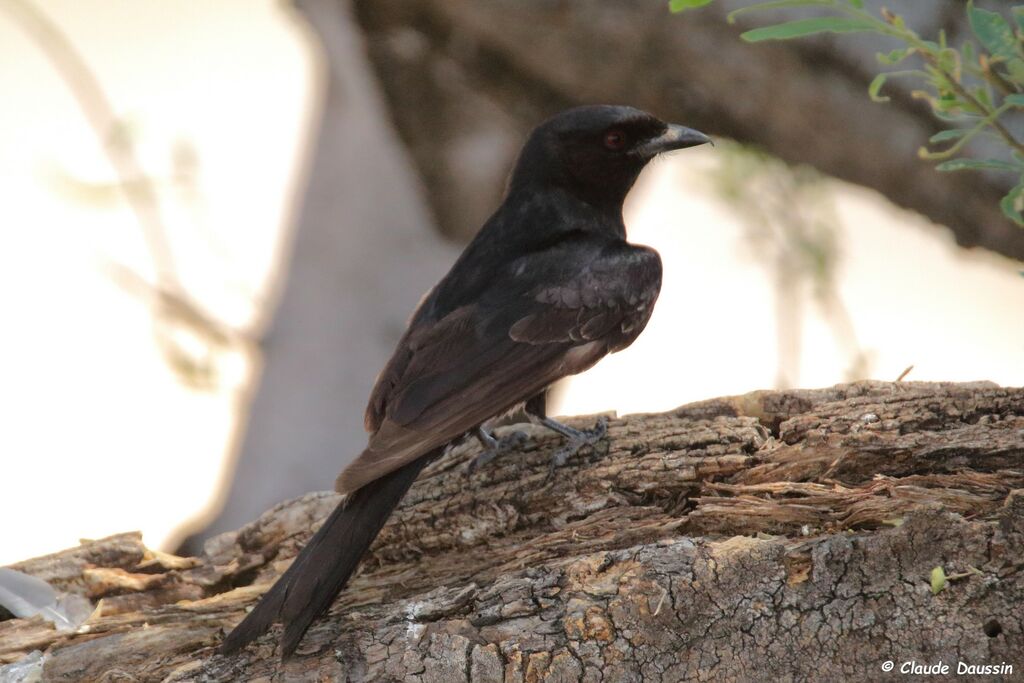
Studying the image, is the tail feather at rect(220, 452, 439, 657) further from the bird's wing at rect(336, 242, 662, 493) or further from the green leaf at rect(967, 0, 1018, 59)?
the green leaf at rect(967, 0, 1018, 59)

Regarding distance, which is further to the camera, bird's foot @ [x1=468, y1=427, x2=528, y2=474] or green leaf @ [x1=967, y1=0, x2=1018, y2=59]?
bird's foot @ [x1=468, y1=427, x2=528, y2=474]

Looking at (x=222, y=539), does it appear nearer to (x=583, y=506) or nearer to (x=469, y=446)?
(x=469, y=446)

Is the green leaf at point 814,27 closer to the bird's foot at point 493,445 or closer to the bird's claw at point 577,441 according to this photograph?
the bird's claw at point 577,441

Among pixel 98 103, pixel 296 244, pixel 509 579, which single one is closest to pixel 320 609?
pixel 509 579

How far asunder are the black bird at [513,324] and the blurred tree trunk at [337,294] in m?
2.24

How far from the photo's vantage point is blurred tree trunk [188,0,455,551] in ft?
21.0

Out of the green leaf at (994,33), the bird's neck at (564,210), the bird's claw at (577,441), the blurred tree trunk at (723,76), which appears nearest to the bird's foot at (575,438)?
the bird's claw at (577,441)

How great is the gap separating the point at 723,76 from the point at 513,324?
89.1 inches

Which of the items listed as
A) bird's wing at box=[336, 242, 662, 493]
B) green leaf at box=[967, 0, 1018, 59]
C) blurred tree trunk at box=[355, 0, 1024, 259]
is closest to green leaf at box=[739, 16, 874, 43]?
green leaf at box=[967, 0, 1018, 59]

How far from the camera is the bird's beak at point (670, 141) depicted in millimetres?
4109

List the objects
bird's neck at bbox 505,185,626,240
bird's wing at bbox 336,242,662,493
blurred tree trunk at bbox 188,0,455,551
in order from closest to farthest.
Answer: bird's wing at bbox 336,242,662,493 → bird's neck at bbox 505,185,626,240 → blurred tree trunk at bbox 188,0,455,551

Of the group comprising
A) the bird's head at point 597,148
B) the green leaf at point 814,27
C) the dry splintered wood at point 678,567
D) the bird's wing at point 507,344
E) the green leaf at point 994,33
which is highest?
the bird's head at point 597,148

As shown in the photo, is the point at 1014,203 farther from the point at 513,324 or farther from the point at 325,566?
the point at 325,566

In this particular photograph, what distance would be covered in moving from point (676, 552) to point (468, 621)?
0.52 meters
